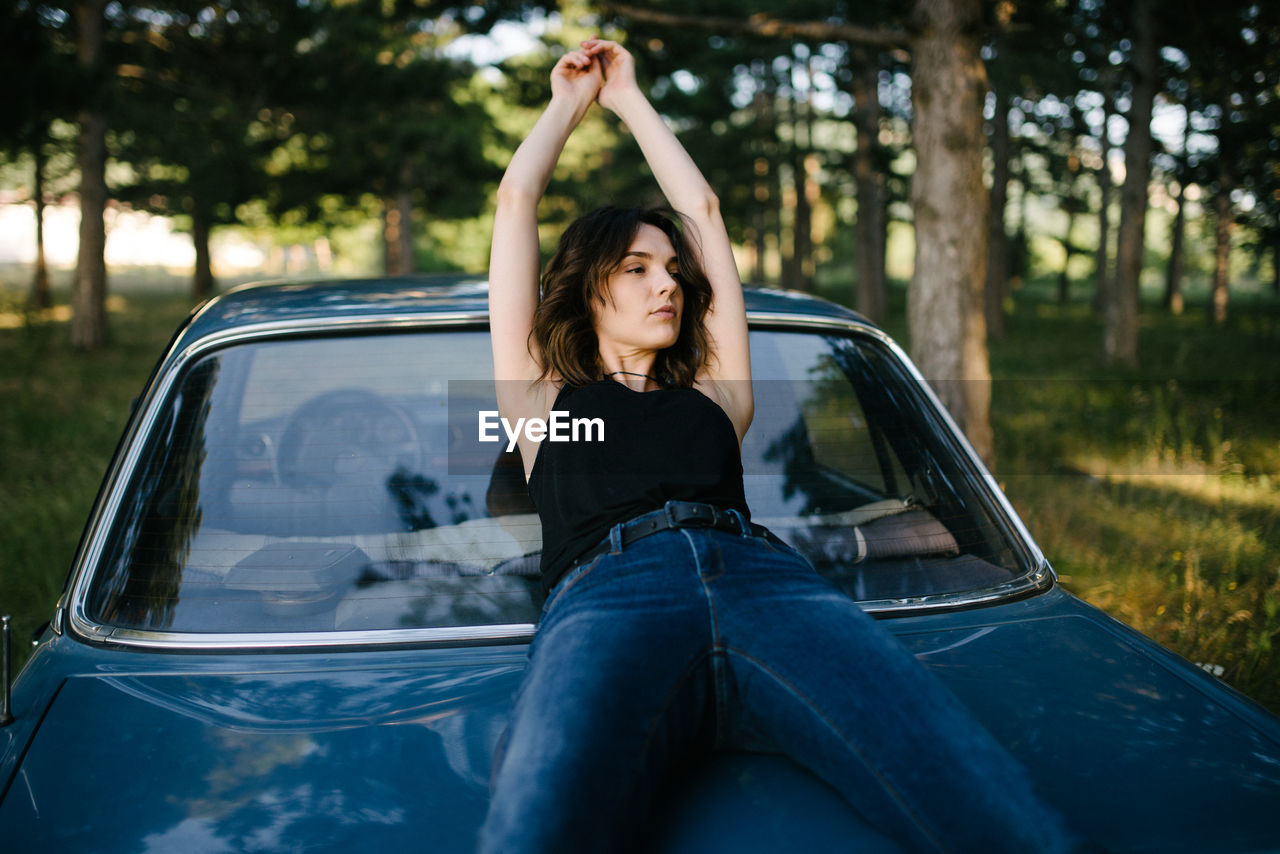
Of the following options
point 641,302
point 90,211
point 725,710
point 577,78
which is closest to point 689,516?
point 725,710

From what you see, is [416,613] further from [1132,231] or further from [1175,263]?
[1175,263]

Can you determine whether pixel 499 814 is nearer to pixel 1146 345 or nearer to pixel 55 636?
pixel 55 636

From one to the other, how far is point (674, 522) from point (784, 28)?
505 cm

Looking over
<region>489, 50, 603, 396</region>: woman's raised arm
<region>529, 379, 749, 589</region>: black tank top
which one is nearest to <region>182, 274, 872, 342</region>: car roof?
<region>489, 50, 603, 396</region>: woman's raised arm

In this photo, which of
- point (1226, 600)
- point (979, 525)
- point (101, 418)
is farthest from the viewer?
point (101, 418)

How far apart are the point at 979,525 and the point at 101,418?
28.7 feet

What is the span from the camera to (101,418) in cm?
866

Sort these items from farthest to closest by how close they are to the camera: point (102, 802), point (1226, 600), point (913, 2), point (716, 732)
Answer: point (913, 2) < point (1226, 600) < point (716, 732) < point (102, 802)

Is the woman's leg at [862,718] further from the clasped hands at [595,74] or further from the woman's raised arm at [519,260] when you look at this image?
the clasped hands at [595,74]

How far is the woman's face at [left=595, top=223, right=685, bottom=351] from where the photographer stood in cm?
202

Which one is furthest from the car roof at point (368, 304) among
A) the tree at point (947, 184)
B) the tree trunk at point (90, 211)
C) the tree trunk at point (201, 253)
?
the tree trunk at point (201, 253)

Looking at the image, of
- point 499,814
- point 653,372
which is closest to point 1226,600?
point 653,372

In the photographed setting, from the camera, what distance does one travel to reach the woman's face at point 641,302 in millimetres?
2018

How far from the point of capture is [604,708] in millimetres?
1248
